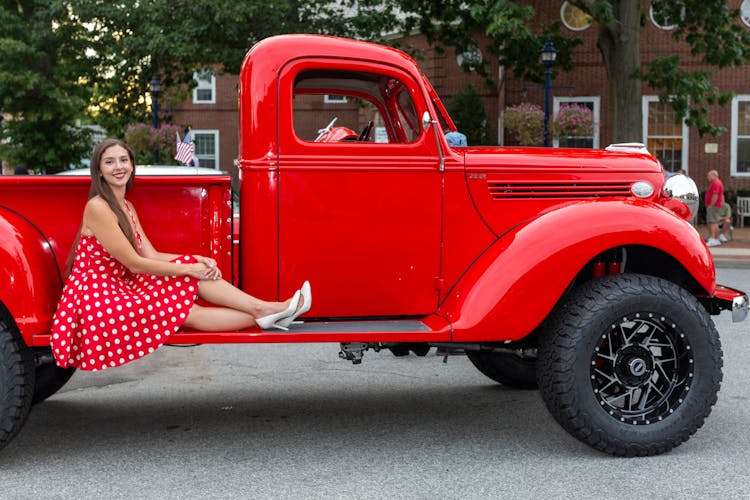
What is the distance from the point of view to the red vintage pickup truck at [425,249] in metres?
4.48

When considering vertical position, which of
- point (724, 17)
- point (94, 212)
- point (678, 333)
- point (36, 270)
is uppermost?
point (724, 17)

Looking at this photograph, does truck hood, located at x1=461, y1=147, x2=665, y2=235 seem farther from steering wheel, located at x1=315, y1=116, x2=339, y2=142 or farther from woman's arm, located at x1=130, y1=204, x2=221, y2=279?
woman's arm, located at x1=130, y1=204, x2=221, y2=279

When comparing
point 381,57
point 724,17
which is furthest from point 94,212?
point 724,17

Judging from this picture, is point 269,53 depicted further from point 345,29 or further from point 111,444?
point 345,29

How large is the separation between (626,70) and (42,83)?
15312mm

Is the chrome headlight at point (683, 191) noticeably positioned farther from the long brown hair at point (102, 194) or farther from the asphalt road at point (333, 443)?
the long brown hair at point (102, 194)

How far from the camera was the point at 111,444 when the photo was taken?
4.86 meters

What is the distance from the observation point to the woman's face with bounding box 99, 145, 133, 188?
439 cm

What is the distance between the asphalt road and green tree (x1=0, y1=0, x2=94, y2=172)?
1969cm

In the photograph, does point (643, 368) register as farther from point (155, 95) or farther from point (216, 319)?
point (155, 95)

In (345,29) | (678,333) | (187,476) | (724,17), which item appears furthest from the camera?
(345,29)

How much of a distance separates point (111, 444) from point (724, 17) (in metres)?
17.1

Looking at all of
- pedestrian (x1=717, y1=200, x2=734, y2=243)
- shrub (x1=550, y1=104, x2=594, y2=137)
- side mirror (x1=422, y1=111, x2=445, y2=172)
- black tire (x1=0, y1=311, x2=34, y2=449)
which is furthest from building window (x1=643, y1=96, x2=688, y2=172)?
black tire (x1=0, y1=311, x2=34, y2=449)

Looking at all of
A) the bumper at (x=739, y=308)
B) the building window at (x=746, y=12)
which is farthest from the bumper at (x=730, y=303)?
the building window at (x=746, y=12)
